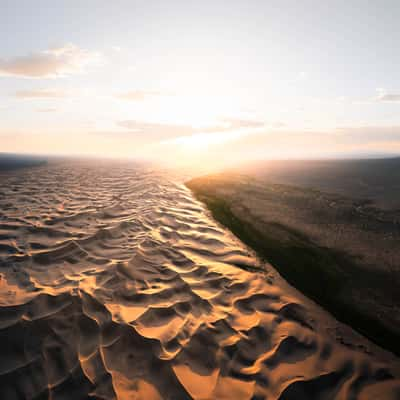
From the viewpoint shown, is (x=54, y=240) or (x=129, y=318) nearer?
(x=129, y=318)

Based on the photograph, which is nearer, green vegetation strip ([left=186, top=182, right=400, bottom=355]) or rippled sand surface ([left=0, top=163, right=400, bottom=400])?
rippled sand surface ([left=0, top=163, right=400, bottom=400])

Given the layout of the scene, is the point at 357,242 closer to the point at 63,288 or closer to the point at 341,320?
the point at 341,320

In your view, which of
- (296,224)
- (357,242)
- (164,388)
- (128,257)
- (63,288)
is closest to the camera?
(164,388)

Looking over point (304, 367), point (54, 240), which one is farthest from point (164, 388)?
point (54, 240)

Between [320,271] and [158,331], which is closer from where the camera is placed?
[158,331]

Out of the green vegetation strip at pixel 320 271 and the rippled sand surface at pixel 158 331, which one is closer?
the rippled sand surface at pixel 158 331
